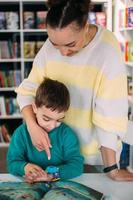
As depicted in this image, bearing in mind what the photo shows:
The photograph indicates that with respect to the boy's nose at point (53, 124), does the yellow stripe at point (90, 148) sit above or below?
below

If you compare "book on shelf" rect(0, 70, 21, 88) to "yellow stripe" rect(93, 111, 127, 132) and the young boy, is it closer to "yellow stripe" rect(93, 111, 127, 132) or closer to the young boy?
the young boy

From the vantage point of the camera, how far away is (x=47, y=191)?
1.07m

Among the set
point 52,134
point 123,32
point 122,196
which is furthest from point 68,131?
point 123,32

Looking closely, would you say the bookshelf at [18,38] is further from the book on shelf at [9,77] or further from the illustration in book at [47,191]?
the illustration in book at [47,191]

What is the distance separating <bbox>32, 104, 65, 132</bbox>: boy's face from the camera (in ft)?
4.21

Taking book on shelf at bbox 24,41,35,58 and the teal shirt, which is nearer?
the teal shirt

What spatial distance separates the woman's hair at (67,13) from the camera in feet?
3.76

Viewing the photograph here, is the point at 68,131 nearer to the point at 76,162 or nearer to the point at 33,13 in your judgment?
the point at 76,162

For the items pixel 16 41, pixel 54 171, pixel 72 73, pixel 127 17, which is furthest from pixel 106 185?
pixel 16 41

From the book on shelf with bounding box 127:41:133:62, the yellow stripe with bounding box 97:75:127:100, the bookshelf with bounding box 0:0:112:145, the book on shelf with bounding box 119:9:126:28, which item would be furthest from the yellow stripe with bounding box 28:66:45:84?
the bookshelf with bounding box 0:0:112:145

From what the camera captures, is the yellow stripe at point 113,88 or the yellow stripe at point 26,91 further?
the yellow stripe at point 26,91

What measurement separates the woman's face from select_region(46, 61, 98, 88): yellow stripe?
3.9 inches

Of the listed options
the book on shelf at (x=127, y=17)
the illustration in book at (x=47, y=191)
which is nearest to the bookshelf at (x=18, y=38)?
the book on shelf at (x=127, y=17)

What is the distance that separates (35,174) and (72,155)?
180 millimetres
